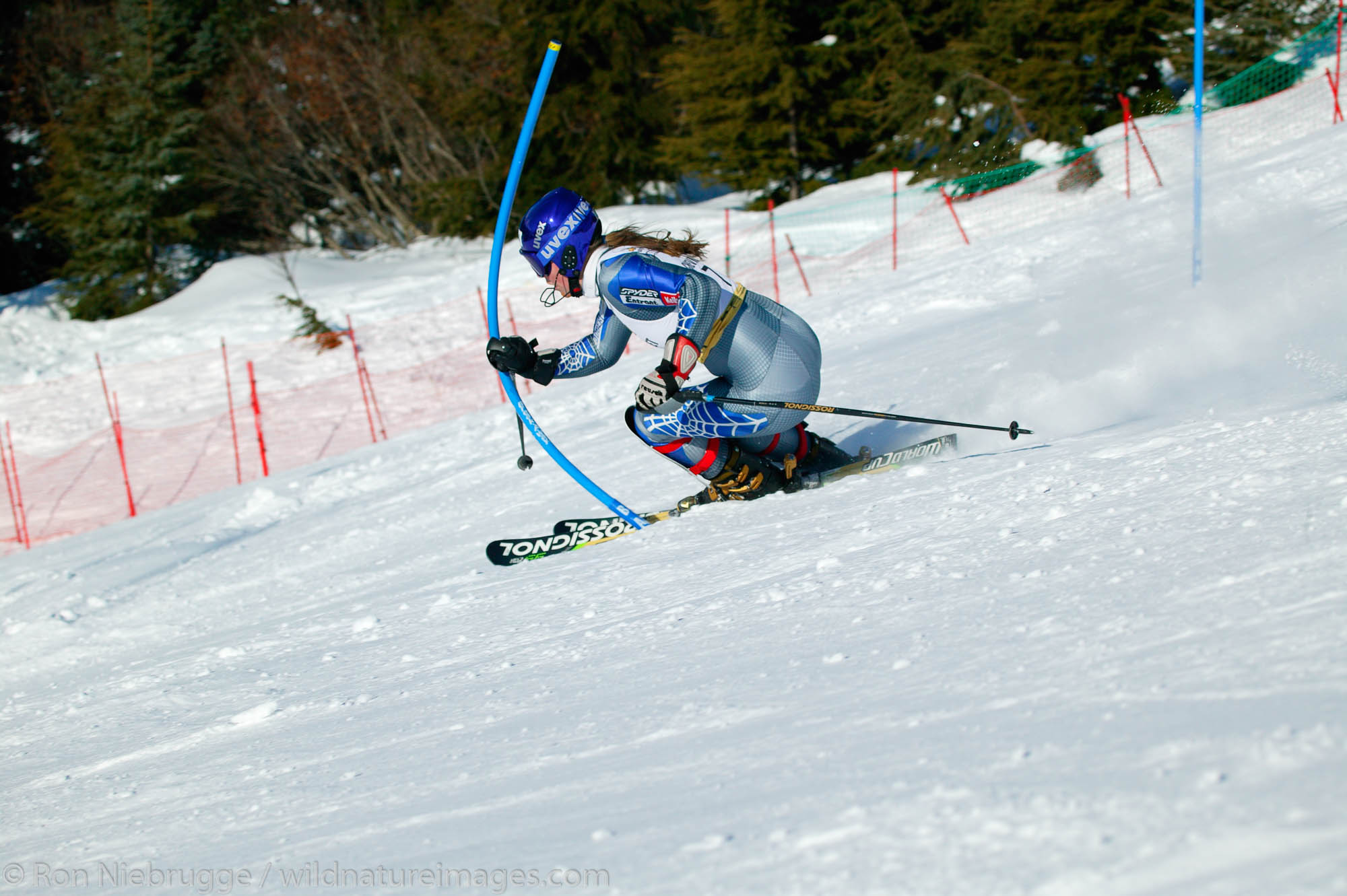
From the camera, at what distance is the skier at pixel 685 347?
4.79m

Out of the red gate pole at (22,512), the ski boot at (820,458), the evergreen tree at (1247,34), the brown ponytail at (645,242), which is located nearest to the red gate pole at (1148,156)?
the evergreen tree at (1247,34)

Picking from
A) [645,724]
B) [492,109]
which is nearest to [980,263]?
[645,724]

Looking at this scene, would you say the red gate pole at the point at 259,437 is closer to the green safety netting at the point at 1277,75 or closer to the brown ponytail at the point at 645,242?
the brown ponytail at the point at 645,242

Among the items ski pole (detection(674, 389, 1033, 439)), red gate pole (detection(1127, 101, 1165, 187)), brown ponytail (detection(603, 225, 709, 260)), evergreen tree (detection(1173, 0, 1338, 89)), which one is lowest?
ski pole (detection(674, 389, 1033, 439))

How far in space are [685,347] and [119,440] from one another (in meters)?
11.6

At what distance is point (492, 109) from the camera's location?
90.8ft

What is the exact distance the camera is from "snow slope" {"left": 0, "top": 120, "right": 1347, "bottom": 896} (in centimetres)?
195

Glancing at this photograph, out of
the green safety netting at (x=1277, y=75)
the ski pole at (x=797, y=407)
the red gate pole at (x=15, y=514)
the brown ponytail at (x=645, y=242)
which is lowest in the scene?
the red gate pole at (x=15, y=514)

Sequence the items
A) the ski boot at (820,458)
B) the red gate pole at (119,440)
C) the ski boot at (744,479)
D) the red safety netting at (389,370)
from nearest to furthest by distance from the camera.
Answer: the ski boot at (744,479) < the ski boot at (820,458) < the red gate pole at (119,440) < the red safety netting at (389,370)

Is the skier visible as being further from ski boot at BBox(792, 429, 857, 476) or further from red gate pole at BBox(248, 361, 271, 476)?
red gate pole at BBox(248, 361, 271, 476)

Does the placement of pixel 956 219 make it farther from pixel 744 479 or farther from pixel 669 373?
pixel 669 373

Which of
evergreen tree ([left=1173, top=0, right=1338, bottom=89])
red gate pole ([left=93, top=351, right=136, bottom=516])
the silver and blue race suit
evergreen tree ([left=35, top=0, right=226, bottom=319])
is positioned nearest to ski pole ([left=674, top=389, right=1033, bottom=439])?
the silver and blue race suit

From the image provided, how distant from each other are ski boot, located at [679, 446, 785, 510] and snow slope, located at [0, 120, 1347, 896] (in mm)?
180

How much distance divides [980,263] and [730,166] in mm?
14038
